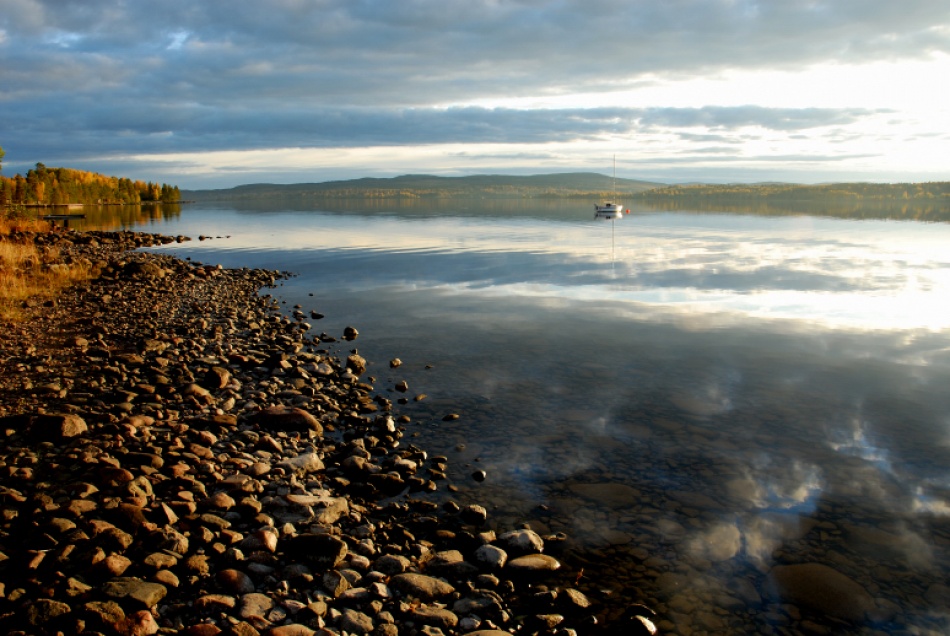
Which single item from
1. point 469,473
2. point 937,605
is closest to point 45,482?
point 469,473

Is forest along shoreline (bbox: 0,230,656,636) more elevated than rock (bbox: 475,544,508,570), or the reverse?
forest along shoreline (bbox: 0,230,656,636)

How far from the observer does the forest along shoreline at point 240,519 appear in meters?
6.61

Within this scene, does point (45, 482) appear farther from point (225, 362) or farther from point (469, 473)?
point (225, 362)

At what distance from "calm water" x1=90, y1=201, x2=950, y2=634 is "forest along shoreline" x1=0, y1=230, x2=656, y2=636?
3.03 ft

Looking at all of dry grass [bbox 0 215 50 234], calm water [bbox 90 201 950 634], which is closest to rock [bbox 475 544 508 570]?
calm water [bbox 90 201 950 634]

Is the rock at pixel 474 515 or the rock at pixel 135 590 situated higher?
the rock at pixel 135 590

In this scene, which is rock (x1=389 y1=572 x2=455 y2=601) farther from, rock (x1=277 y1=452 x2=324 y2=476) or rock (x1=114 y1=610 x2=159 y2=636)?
rock (x1=277 y1=452 x2=324 y2=476)

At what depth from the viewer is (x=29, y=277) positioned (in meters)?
28.1

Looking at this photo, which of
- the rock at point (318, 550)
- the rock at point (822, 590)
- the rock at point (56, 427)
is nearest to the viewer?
the rock at point (822, 590)

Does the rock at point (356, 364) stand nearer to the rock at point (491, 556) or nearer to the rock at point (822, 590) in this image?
the rock at point (491, 556)

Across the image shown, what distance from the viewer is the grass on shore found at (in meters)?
21.9

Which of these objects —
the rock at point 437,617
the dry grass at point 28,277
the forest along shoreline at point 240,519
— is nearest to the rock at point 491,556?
the forest along shoreline at point 240,519

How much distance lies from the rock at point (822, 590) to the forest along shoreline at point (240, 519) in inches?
76.5

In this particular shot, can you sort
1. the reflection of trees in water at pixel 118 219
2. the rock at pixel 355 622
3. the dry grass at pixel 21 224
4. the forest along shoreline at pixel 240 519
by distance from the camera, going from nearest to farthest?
the rock at pixel 355 622 → the forest along shoreline at pixel 240 519 → the dry grass at pixel 21 224 → the reflection of trees in water at pixel 118 219
